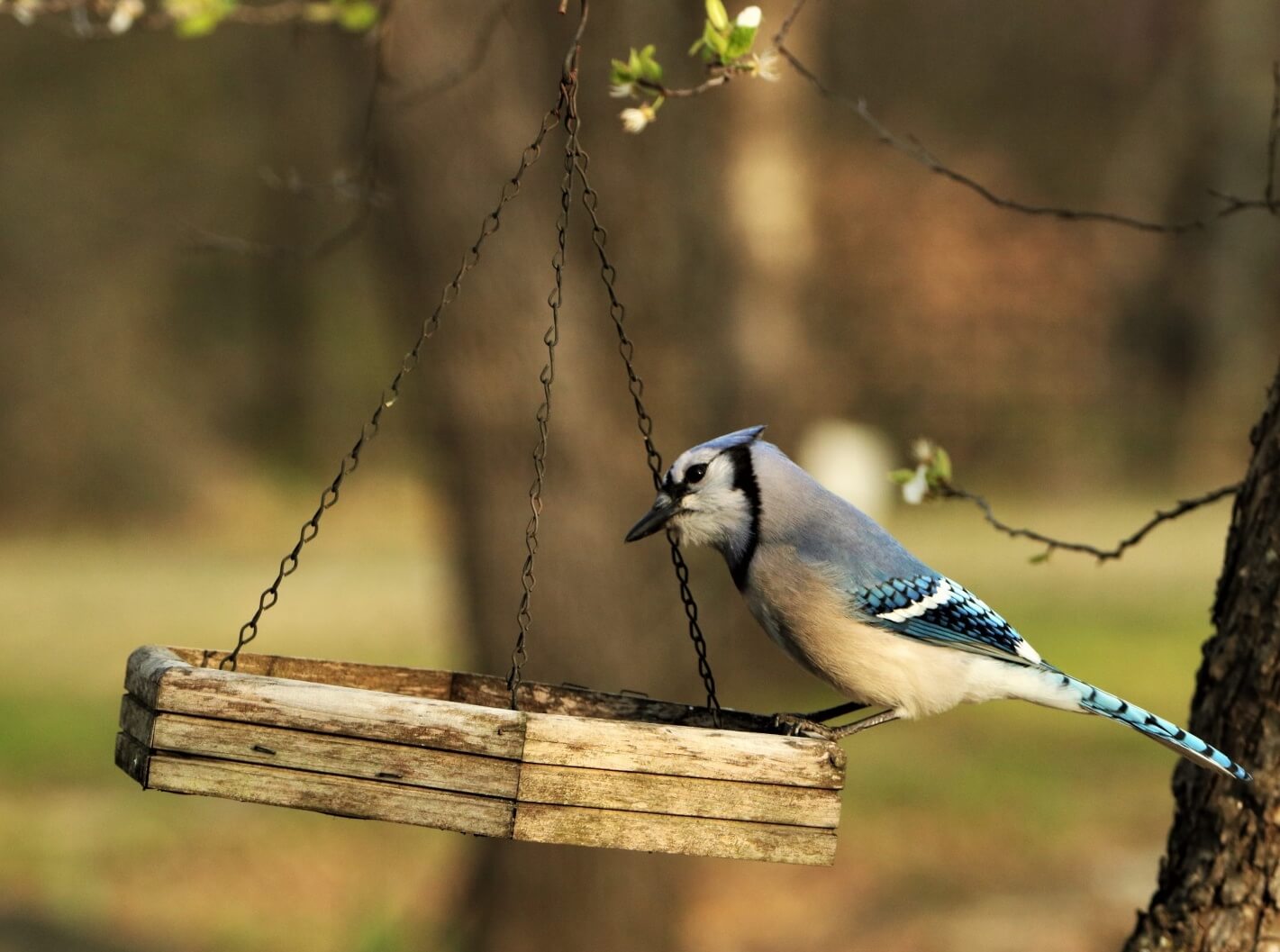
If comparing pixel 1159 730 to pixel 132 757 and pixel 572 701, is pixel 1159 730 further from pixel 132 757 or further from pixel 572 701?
pixel 132 757

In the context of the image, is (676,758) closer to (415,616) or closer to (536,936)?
(536,936)

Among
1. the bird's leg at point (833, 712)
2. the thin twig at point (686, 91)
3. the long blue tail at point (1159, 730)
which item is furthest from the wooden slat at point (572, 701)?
the thin twig at point (686, 91)

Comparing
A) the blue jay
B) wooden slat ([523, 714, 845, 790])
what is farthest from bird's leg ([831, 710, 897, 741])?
wooden slat ([523, 714, 845, 790])

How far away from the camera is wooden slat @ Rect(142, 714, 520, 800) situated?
7.98 feet

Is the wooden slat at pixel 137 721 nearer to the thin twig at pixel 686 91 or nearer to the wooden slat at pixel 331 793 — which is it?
the wooden slat at pixel 331 793

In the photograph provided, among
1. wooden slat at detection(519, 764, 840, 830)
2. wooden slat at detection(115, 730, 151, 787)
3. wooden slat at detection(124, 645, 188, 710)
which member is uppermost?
wooden slat at detection(124, 645, 188, 710)

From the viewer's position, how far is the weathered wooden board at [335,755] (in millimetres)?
2434

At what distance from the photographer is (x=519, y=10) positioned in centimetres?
523

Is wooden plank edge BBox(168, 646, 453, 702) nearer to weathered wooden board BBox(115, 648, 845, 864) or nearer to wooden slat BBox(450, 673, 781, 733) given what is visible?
wooden slat BBox(450, 673, 781, 733)

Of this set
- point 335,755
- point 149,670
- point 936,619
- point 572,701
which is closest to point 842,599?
point 936,619

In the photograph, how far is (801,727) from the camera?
9.44ft

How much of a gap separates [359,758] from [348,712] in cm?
7

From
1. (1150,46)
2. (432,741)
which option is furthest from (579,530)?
(1150,46)

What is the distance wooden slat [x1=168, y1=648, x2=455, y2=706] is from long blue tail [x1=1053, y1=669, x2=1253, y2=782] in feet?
3.85
